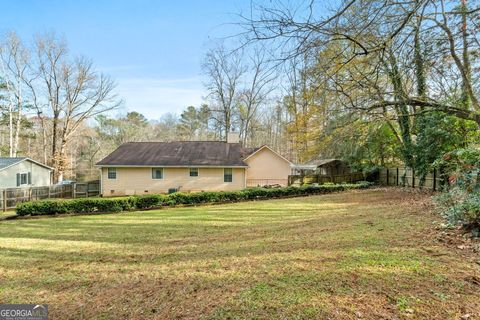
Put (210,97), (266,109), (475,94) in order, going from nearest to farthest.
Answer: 1. (475,94)
2. (210,97)
3. (266,109)

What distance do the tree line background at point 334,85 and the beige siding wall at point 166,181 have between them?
296 inches

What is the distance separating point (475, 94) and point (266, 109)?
30.3 m

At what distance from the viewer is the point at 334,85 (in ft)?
23.4

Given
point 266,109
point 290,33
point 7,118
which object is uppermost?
point 266,109

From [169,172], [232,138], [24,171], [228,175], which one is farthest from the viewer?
[232,138]

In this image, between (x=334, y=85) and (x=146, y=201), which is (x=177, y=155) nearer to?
(x=146, y=201)

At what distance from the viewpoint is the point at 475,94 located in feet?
25.6

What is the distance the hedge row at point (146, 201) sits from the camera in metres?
12.9

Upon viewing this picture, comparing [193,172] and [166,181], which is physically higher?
[193,172]

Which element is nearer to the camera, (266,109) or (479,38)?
(479,38)

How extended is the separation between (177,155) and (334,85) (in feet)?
56.6

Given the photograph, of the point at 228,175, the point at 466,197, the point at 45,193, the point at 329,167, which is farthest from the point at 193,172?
the point at 466,197

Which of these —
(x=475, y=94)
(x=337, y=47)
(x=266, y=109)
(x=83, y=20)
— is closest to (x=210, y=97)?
(x=266, y=109)

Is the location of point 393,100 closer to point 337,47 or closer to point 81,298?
point 337,47
